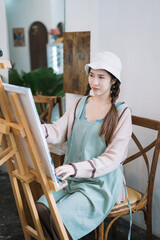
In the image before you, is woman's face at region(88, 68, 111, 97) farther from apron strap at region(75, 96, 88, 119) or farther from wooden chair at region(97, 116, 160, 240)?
wooden chair at region(97, 116, 160, 240)

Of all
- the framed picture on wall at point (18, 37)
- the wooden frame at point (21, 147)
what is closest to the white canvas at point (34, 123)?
the wooden frame at point (21, 147)

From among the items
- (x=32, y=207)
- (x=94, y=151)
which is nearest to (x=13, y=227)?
(x=32, y=207)

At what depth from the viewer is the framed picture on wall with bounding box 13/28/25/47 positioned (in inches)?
199

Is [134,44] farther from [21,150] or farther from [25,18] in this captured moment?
[25,18]

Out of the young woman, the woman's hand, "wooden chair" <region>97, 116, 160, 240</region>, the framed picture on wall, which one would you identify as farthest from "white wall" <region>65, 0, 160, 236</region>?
the framed picture on wall

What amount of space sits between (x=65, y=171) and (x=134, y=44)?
1063 millimetres

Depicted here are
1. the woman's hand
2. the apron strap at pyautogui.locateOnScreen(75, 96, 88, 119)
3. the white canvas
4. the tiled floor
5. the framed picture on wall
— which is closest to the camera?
the white canvas

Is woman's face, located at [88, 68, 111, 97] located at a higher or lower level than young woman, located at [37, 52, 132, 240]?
higher

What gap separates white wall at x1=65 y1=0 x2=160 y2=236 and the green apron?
47 cm

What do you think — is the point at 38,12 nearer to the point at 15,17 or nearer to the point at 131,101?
the point at 15,17

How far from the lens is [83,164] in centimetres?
129

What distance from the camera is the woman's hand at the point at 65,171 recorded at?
119 centimetres

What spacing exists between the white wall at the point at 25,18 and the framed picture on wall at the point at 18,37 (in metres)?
0.06

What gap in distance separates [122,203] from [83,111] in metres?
0.59
